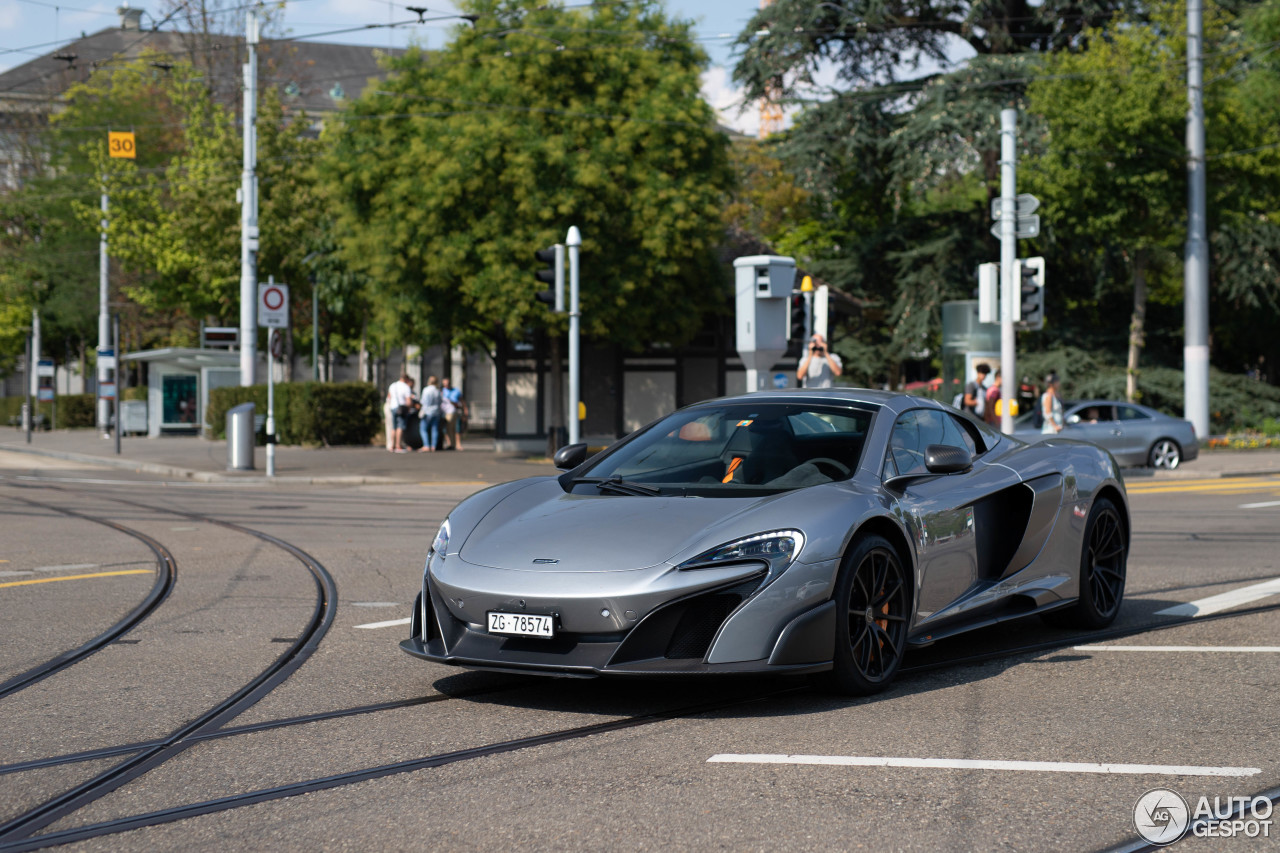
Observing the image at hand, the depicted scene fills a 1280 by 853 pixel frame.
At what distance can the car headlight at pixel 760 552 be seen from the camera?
17.8 ft

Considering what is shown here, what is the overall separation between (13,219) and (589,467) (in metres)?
61.2

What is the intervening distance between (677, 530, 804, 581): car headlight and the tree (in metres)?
21.7

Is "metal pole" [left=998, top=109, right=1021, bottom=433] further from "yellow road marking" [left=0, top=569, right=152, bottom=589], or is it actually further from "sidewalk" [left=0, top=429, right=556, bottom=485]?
"yellow road marking" [left=0, top=569, right=152, bottom=589]

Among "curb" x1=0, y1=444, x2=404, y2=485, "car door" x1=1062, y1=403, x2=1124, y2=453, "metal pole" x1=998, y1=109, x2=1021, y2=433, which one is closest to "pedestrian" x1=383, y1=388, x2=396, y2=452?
"curb" x1=0, y1=444, x2=404, y2=485

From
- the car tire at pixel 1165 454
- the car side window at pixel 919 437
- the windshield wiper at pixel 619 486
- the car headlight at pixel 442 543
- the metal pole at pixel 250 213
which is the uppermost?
the metal pole at pixel 250 213

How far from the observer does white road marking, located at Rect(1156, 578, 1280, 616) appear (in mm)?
8344

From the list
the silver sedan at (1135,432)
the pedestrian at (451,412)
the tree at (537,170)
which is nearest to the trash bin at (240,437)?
the tree at (537,170)

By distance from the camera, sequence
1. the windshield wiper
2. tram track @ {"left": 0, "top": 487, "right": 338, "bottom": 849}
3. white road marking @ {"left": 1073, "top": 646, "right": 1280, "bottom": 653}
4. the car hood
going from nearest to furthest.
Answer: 1. tram track @ {"left": 0, "top": 487, "right": 338, "bottom": 849}
2. the car hood
3. the windshield wiper
4. white road marking @ {"left": 1073, "top": 646, "right": 1280, "bottom": 653}

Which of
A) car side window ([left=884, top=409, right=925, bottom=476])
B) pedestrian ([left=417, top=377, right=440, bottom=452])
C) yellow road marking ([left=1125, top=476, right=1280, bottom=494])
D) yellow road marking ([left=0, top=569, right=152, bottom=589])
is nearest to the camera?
car side window ([left=884, top=409, right=925, bottom=476])

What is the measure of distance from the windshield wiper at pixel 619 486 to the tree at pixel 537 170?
20474 mm

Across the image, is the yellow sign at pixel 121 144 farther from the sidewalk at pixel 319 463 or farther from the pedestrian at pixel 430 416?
the pedestrian at pixel 430 416

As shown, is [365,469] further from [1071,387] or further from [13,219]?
[13,219]

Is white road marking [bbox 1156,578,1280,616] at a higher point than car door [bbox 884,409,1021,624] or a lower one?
lower

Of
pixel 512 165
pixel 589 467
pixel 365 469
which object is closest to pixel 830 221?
pixel 512 165
